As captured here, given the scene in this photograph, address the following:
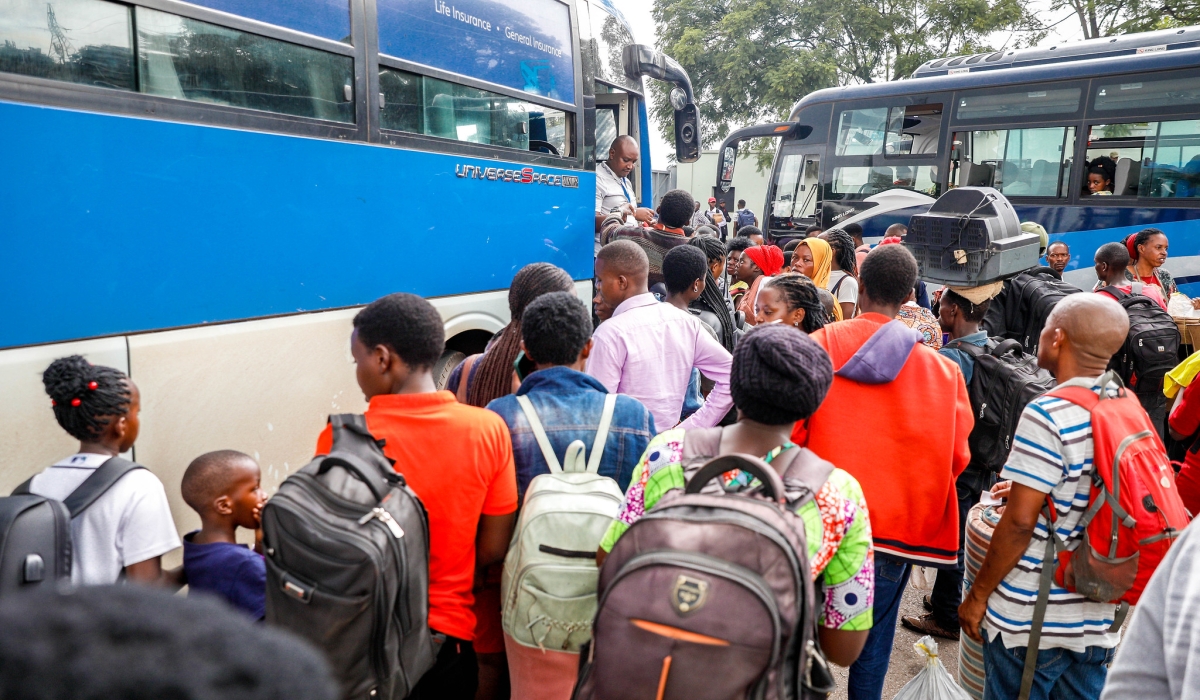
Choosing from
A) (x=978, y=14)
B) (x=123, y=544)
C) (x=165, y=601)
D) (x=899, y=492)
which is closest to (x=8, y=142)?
(x=123, y=544)

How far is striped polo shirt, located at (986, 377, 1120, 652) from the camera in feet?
7.48

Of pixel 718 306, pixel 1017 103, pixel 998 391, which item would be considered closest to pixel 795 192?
pixel 1017 103

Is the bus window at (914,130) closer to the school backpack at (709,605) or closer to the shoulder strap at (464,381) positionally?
the shoulder strap at (464,381)

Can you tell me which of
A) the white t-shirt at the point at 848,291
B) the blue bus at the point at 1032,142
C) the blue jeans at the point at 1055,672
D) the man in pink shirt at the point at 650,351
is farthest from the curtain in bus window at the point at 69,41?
the blue bus at the point at 1032,142

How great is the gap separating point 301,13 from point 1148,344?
18.2 ft

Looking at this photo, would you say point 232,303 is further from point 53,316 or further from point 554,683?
point 554,683

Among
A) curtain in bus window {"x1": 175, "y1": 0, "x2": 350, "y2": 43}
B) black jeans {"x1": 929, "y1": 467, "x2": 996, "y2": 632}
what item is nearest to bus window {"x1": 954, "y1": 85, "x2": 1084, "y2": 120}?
black jeans {"x1": 929, "y1": 467, "x2": 996, "y2": 632}

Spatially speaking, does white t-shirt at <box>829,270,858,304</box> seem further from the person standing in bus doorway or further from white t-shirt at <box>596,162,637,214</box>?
the person standing in bus doorway

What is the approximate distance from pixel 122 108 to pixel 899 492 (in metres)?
3.03

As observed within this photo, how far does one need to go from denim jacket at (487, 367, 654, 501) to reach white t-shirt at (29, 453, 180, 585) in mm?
936

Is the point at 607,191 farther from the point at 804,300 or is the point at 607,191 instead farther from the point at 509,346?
the point at 509,346

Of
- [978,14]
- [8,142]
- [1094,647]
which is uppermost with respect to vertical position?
[978,14]

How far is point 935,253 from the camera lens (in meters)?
4.93

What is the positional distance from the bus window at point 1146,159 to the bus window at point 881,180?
2.19 m
